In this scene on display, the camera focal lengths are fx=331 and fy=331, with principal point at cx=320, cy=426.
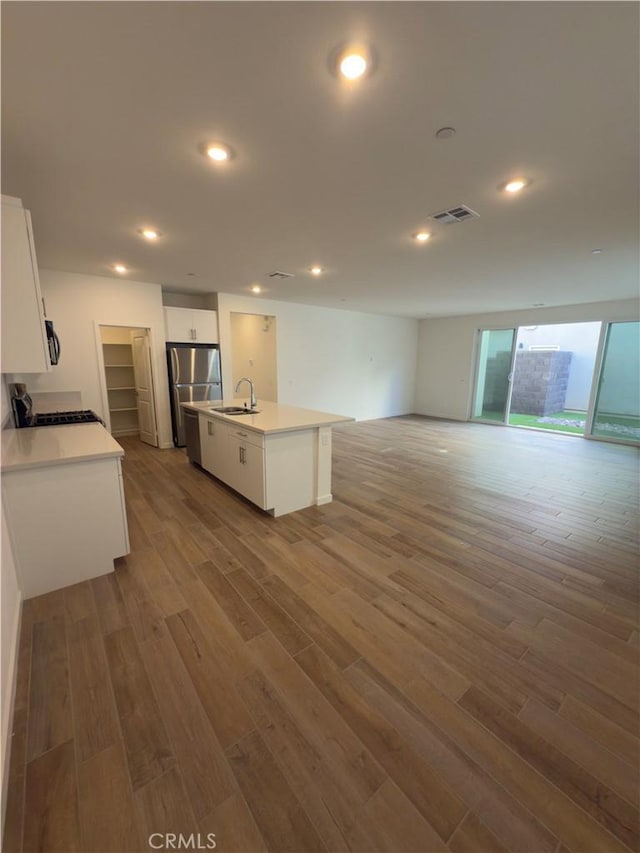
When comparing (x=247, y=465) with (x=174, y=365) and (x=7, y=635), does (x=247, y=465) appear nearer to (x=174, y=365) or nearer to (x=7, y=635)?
(x=7, y=635)

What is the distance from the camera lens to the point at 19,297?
2.02 metres

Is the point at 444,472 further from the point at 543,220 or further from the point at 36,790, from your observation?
the point at 36,790

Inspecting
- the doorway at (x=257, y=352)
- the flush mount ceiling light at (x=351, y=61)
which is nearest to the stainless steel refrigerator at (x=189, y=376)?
the doorway at (x=257, y=352)

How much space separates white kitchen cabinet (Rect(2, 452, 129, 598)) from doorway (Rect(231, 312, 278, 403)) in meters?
4.54

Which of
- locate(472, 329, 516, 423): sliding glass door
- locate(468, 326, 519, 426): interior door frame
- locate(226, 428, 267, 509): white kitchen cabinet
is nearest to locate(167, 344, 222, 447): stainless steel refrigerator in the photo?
locate(226, 428, 267, 509): white kitchen cabinet

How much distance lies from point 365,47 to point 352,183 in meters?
0.99

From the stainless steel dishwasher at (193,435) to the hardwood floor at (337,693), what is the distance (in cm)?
A: 153

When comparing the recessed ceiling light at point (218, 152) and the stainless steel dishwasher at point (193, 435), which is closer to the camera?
the recessed ceiling light at point (218, 152)

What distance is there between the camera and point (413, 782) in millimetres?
1188

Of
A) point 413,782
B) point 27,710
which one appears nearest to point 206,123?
point 27,710

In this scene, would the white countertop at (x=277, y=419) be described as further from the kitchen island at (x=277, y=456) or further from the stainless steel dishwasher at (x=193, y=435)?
the stainless steel dishwasher at (x=193, y=435)

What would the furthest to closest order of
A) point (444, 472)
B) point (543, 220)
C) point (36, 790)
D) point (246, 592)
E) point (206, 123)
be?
point (444, 472) < point (543, 220) < point (246, 592) < point (206, 123) < point (36, 790)

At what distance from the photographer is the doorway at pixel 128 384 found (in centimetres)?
557

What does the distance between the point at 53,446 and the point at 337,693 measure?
2.36 m
